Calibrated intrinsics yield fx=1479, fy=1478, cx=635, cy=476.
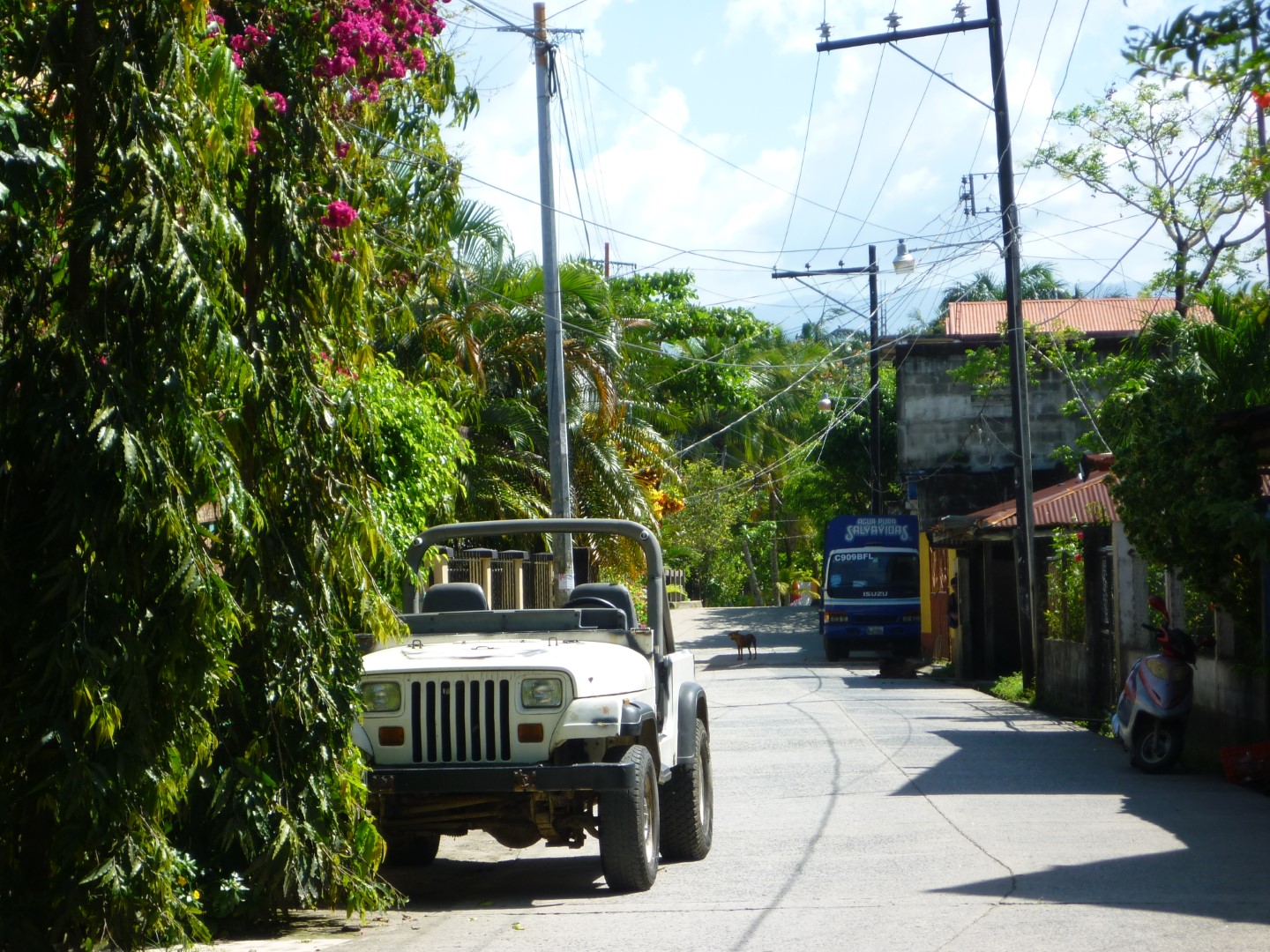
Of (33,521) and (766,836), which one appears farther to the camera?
(766,836)

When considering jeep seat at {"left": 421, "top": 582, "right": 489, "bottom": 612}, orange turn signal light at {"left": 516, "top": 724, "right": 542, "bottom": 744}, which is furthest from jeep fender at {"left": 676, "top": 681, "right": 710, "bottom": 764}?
orange turn signal light at {"left": 516, "top": 724, "right": 542, "bottom": 744}

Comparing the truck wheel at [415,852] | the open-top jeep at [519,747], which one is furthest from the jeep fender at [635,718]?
the truck wheel at [415,852]

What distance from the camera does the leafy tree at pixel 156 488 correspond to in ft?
19.1

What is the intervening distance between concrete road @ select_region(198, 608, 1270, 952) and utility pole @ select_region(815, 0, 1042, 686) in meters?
6.34

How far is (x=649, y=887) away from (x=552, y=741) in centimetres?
111

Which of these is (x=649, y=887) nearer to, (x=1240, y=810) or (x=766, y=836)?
(x=766, y=836)

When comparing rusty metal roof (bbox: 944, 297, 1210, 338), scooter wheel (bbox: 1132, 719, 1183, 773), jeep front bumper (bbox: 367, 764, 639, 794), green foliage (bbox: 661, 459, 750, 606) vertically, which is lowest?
scooter wheel (bbox: 1132, 719, 1183, 773)

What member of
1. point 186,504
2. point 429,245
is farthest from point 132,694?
point 429,245

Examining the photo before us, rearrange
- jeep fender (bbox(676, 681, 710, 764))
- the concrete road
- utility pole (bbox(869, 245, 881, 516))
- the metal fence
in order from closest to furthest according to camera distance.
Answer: the concrete road
jeep fender (bbox(676, 681, 710, 764))
the metal fence
utility pole (bbox(869, 245, 881, 516))

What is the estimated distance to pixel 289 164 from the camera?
749 centimetres

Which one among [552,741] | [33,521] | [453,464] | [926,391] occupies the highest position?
[926,391]

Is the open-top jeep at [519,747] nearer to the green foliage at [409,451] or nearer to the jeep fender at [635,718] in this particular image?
the jeep fender at [635,718]

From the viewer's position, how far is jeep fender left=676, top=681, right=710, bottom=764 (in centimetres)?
940

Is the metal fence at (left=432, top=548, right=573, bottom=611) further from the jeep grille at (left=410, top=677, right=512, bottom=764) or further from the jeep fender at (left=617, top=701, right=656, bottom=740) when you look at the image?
the jeep grille at (left=410, top=677, right=512, bottom=764)
